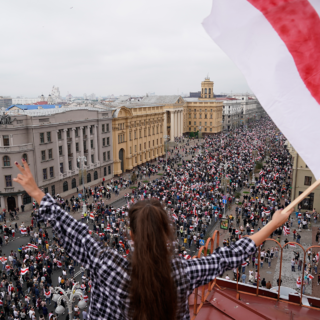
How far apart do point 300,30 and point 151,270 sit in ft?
13.3

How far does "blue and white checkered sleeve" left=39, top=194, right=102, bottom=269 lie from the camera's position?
2377mm

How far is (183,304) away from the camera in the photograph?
235 cm

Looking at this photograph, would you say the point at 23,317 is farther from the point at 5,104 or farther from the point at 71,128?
the point at 5,104

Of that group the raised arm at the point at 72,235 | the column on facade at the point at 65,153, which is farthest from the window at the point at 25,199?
the raised arm at the point at 72,235

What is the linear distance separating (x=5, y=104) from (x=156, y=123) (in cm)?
14480

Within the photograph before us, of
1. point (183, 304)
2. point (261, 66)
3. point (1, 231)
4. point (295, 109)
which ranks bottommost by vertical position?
point (1, 231)

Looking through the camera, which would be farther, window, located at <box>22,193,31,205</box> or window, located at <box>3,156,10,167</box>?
window, located at <box>22,193,31,205</box>

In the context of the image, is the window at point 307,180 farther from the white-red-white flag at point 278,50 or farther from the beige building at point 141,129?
the white-red-white flag at point 278,50

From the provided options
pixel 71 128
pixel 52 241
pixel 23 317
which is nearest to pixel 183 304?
pixel 23 317

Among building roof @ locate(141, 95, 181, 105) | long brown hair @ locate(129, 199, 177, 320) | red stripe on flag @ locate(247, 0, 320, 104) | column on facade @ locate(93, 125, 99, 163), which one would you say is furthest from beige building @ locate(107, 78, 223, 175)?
long brown hair @ locate(129, 199, 177, 320)

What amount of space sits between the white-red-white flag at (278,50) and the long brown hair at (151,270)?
2826mm

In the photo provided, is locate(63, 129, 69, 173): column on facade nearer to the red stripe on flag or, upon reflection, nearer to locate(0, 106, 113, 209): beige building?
locate(0, 106, 113, 209): beige building

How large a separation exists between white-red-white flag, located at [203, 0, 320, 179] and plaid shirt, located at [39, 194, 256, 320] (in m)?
2.40

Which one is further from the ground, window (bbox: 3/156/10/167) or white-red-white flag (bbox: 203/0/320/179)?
white-red-white flag (bbox: 203/0/320/179)
